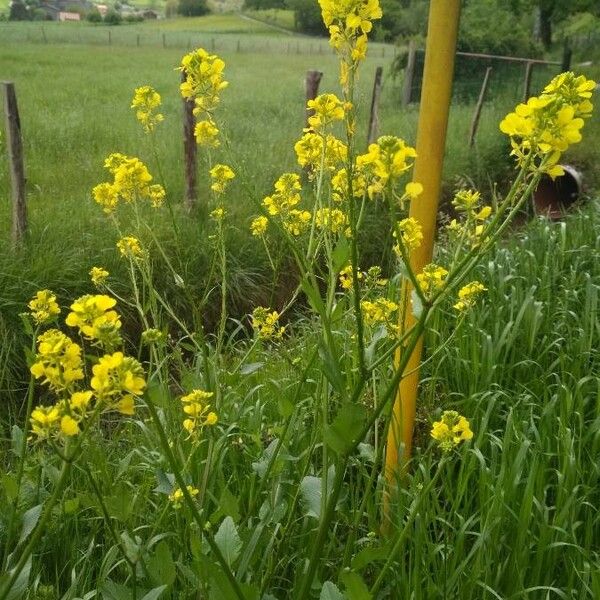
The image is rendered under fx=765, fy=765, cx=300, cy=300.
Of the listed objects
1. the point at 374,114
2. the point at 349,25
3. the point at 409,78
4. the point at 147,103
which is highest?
the point at 349,25

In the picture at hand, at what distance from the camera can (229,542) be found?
1.42 meters

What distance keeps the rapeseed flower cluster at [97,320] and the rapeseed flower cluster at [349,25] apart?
64 centimetres

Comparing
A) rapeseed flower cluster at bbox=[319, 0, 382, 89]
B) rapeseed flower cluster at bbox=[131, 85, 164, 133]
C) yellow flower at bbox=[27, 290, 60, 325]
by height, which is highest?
rapeseed flower cluster at bbox=[319, 0, 382, 89]

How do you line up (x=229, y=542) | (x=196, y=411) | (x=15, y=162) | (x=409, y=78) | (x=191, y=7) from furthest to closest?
(x=191, y=7)
(x=409, y=78)
(x=15, y=162)
(x=196, y=411)
(x=229, y=542)

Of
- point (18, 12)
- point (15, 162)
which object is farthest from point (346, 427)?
point (18, 12)

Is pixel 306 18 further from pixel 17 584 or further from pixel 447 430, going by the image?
pixel 17 584

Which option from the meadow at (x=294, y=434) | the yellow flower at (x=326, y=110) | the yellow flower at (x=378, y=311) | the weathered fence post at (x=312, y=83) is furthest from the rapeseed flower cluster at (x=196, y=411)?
the weathered fence post at (x=312, y=83)

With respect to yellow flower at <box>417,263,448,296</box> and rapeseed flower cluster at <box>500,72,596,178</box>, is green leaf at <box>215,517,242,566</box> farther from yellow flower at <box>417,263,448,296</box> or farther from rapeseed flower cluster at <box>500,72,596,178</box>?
rapeseed flower cluster at <box>500,72,596,178</box>

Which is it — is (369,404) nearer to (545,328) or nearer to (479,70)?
(545,328)

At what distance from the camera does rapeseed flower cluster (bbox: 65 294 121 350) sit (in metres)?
1.01

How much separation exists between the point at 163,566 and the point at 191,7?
1503 centimetres

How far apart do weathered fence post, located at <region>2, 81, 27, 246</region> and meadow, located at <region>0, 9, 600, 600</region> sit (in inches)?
3.8

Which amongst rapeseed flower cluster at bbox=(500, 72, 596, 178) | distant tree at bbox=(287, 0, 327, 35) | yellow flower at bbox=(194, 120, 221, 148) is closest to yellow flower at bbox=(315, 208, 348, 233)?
yellow flower at bbox=(194, 120, 221, 148)

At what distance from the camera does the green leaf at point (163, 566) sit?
1437mm
